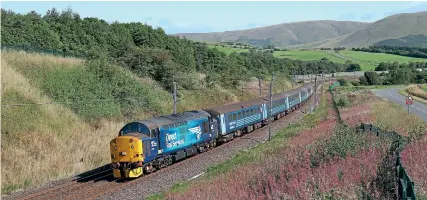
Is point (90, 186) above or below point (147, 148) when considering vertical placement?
below

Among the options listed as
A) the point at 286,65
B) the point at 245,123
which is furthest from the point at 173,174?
the point at 286,65

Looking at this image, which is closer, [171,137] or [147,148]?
[147,148]

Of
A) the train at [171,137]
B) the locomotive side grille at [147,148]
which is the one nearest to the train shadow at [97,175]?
the train at [171,137]

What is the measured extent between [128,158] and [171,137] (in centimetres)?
407

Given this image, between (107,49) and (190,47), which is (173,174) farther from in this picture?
(190,47)

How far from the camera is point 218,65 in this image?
89.9m

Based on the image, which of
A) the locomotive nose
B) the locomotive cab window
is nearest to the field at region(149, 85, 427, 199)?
the locomotive nose

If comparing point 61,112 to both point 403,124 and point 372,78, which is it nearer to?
point 403,124

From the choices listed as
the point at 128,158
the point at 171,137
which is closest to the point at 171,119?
the point at 171,137

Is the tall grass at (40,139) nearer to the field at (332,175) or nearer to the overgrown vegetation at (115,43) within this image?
the overgrown vegetation at (115,43)

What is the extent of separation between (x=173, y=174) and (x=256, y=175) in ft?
30.3

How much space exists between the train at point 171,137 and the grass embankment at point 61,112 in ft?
15.6

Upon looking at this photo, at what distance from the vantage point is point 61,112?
35.7m

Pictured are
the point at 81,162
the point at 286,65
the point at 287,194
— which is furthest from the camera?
the point at 286,65
